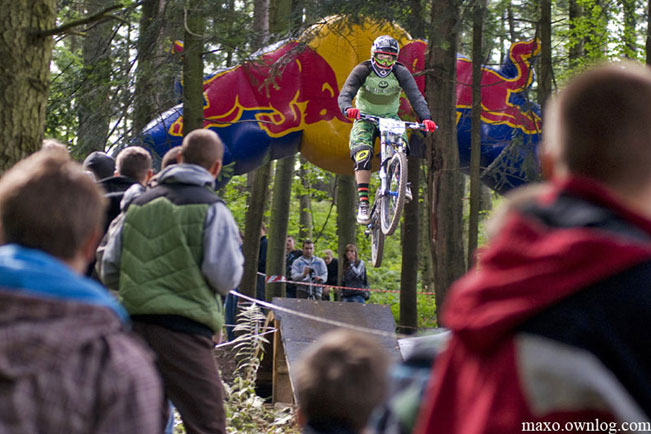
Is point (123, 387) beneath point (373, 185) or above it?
beneath

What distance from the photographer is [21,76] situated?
510 centimetres

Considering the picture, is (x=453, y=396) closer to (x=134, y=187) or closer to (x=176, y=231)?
(x=176, y=231)

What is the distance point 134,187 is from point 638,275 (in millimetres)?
3594

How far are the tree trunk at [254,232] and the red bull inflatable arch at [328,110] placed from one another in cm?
132

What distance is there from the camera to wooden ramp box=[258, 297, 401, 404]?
8.59 meters

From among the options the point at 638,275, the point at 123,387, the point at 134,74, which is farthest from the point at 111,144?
the point at 638,275

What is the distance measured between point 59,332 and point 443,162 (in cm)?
874

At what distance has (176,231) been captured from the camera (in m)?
4.22

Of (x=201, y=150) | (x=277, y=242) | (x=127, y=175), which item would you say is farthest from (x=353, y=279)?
(x=201, y=150)

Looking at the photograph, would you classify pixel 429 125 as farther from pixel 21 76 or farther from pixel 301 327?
pixel 21 76

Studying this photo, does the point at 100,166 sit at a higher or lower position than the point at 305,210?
lower

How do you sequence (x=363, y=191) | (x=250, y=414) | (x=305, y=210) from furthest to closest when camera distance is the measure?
1. (x=305, y=210)
2. (x=363, y=191)
3. (x=250, y=414)

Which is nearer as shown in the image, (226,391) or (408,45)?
(226,391)

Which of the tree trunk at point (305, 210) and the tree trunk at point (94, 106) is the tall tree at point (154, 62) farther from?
the tree trunk at point (305, 210)
